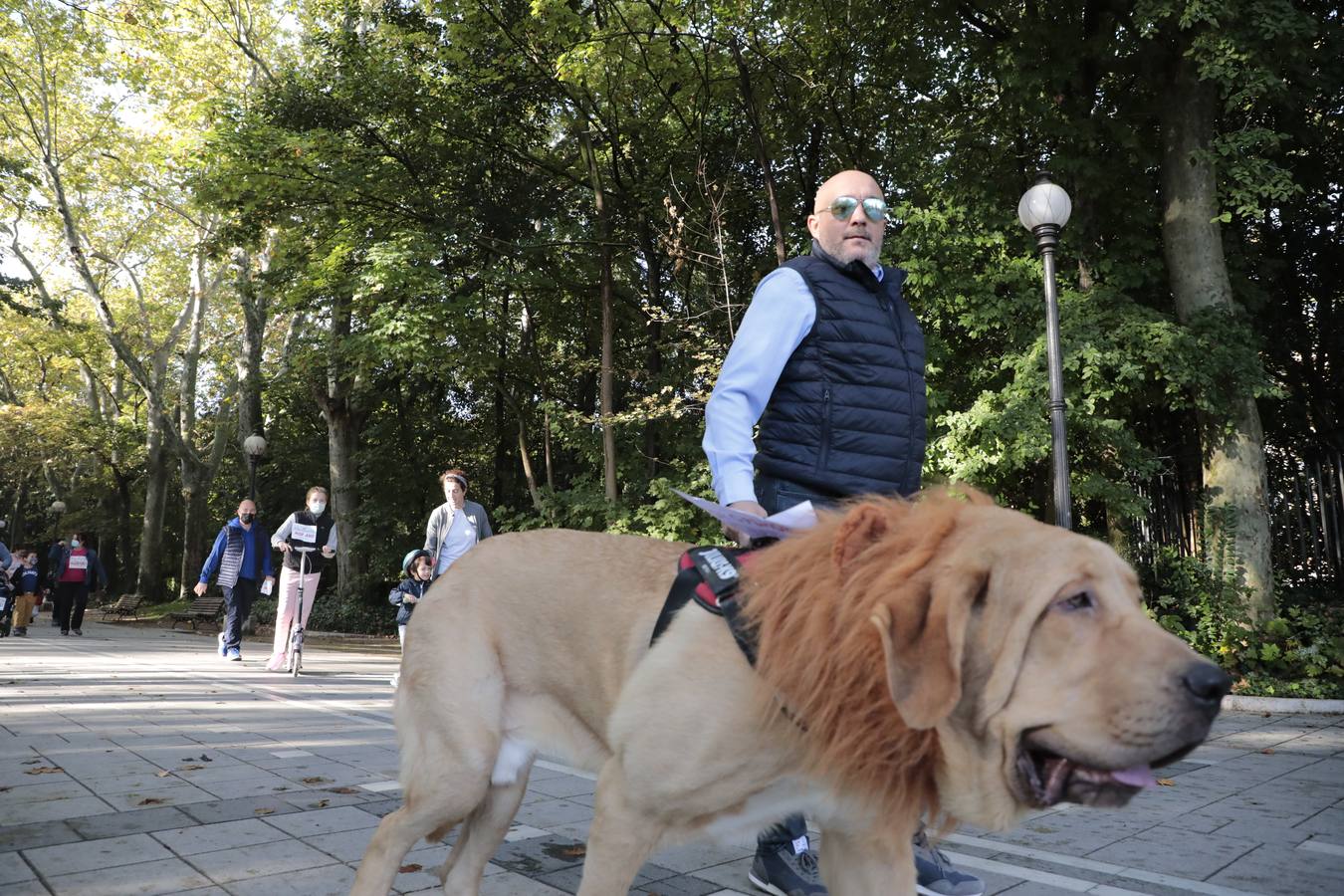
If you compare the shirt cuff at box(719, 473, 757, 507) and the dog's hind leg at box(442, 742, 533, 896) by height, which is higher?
the shirt cuff at box(719, 473, 757, 507)

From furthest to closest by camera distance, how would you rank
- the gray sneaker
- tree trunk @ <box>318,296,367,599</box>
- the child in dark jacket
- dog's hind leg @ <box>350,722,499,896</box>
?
tree trunk @ <box>318,296,367,599</box>, the child in dark jacket, the gray sneaker, dog's hind leg @ <box>350,722,499,896</box>

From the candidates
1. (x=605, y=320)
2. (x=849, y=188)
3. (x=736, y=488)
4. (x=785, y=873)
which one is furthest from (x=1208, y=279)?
(x=736, y=488)

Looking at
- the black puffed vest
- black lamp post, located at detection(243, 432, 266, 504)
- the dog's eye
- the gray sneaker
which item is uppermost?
black lamp post, located at detection(243, 432, 266, 504)

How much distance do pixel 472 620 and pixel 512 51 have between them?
15.3 meters

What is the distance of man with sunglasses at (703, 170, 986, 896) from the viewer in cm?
311

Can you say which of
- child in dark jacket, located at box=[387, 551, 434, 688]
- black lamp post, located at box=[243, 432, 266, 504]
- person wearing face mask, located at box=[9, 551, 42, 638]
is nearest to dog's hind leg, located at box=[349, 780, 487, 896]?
child in dark jacket, located at box=[387, 551, 434, 688]

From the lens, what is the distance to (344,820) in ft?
14.6

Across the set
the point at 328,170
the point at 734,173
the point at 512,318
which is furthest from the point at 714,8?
the point at 512,318

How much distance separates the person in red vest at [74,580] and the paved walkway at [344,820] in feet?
40.2

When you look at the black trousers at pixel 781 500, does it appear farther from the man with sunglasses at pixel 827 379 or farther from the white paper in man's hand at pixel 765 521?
the white paper in man's hand at pixel 765 521

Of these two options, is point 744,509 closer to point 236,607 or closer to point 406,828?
point 406,828

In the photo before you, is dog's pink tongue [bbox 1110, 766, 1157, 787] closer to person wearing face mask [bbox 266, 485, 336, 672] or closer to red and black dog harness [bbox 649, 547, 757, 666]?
red and black dog harness [bbox 649, 547, 757, 666]

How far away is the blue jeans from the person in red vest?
299 inches

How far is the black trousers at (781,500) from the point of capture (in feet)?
10.5
